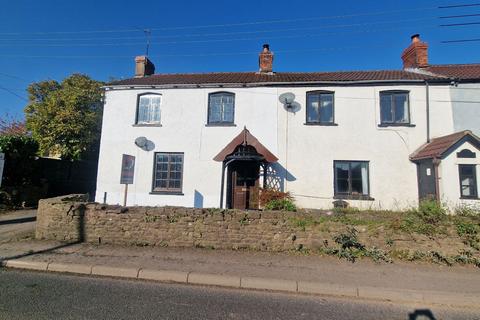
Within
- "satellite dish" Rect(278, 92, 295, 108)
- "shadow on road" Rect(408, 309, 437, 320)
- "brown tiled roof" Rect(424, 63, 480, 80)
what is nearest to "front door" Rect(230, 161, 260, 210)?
"satellite dish" Rect(278, 92, 295, 108)

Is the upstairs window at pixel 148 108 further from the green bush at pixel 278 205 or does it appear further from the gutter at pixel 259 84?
the green bush at pixel 278 205

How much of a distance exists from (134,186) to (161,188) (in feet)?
4.44

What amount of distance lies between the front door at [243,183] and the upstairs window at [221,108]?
90.9 inches

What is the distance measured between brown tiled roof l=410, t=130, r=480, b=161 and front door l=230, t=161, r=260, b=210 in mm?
6864

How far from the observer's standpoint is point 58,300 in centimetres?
438

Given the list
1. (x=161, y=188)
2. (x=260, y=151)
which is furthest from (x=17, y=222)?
(x=260, y=151)

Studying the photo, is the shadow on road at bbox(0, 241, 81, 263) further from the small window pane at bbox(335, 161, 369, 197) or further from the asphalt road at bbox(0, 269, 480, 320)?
the small window pane at bbox(335, 161, 369, 197)

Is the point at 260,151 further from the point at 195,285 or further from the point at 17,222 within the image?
the point at 17,222

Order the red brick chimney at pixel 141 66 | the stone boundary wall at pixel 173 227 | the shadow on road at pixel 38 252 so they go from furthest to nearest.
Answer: the red brick chimney at pixel 141 66, the stone boundary wall at pixel 173 227, the shadow on road at pixel 38 252

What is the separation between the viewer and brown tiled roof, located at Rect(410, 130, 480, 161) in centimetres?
994

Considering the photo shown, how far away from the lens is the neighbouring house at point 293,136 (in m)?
11.5

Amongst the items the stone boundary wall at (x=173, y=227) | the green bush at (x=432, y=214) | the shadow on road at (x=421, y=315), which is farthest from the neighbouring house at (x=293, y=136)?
the shadow on road at (x=421, y=315)

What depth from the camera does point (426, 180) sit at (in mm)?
10750

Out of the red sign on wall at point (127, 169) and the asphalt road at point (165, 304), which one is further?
the red sign on wall at point (127, 169)
